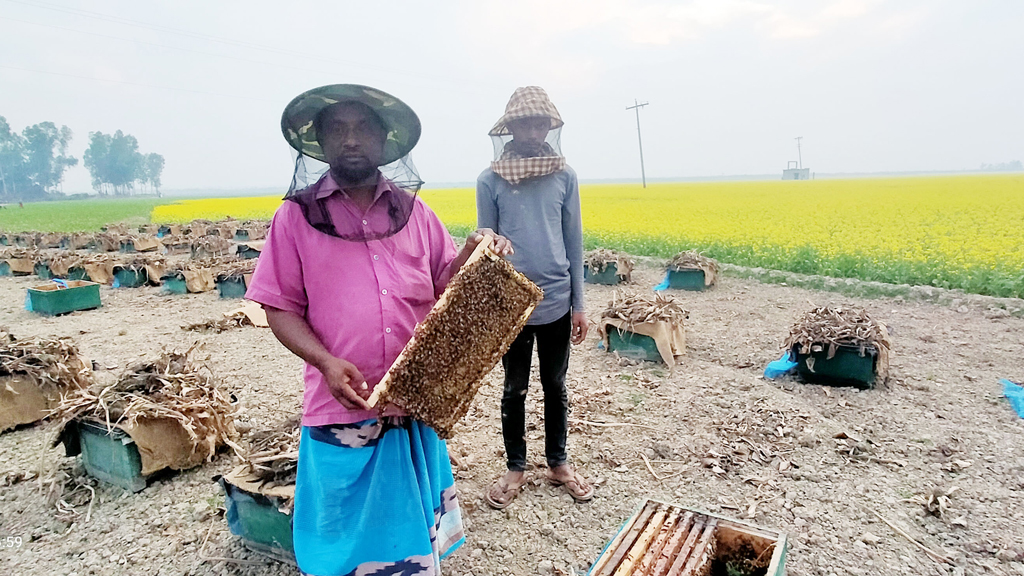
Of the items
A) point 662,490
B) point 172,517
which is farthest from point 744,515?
point 172,517

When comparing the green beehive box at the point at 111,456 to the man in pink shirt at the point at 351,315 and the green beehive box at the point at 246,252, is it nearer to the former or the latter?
the man in pink shirt at the point at 351,315

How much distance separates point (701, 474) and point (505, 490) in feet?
5.28

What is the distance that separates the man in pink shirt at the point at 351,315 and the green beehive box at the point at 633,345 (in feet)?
15.9

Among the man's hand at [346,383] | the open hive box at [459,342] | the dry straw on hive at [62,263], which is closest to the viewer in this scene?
the man's hand at [346,383]

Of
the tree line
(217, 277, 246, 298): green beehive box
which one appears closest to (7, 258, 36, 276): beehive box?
(217, 277, 246, 298): green beehive box

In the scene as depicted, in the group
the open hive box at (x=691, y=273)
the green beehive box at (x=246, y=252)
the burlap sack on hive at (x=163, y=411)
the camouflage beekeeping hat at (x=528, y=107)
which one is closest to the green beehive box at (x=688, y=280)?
the open hive box at (x=691, y=273)

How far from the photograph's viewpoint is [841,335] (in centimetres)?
619

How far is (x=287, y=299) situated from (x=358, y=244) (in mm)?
380

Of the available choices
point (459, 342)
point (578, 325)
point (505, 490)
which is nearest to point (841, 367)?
point (578, 325)

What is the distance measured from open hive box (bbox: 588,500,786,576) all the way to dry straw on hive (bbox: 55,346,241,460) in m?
2.93

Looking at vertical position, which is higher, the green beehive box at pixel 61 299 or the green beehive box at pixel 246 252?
the green beehive box at pixel 246 252

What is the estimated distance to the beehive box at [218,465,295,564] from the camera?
11.2 feet

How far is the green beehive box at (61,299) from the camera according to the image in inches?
428

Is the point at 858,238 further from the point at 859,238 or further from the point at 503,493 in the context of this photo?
the point at 503,493
